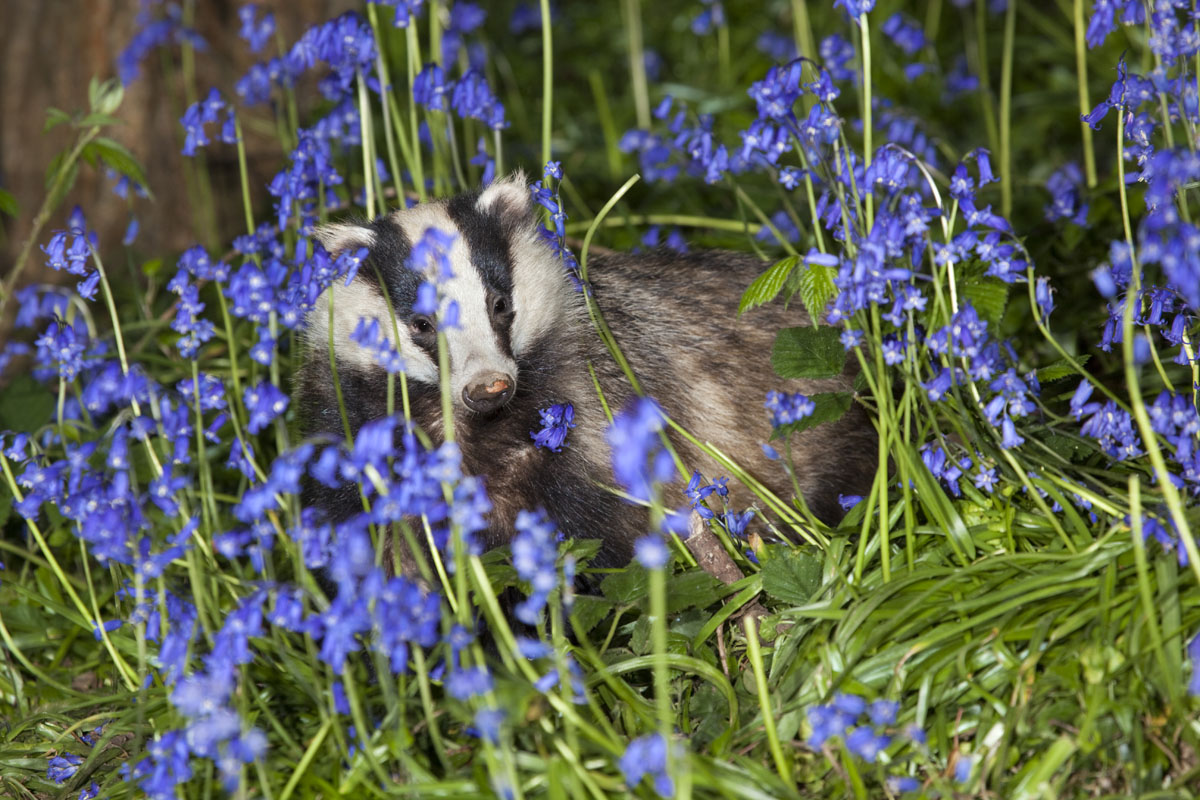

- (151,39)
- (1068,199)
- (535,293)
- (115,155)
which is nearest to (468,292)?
(535,293)

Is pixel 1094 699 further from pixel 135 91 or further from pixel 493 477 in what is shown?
pixel 135 91

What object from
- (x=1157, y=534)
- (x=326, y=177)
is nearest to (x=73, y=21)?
(x=326, y=177)

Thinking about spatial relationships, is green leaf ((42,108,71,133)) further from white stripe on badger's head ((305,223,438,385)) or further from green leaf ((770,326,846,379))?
green leaf ((770,326,846,379))

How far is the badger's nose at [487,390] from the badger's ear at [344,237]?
2.10 ft

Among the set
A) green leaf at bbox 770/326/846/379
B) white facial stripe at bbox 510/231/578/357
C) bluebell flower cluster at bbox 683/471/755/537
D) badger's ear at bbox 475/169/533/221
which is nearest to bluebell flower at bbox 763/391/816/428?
green leaf at bbox 770/326/846/379

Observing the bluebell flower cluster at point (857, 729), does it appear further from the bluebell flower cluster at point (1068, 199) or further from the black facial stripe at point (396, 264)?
the bluebell flower cluster at point (1068, 199)

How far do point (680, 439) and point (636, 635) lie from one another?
2.56 ft

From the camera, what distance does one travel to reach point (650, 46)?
291 inches

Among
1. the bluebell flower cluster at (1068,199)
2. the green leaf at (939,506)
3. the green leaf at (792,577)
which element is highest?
the bluebell flower cluster at (1068,199)

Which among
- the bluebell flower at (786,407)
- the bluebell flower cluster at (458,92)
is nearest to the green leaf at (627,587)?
the bluebell flower at (786,407)

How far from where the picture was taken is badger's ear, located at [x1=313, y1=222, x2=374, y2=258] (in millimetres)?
3375

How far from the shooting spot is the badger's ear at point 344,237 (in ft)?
11.1

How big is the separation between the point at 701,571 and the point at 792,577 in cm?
21

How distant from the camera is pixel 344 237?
342 cm
